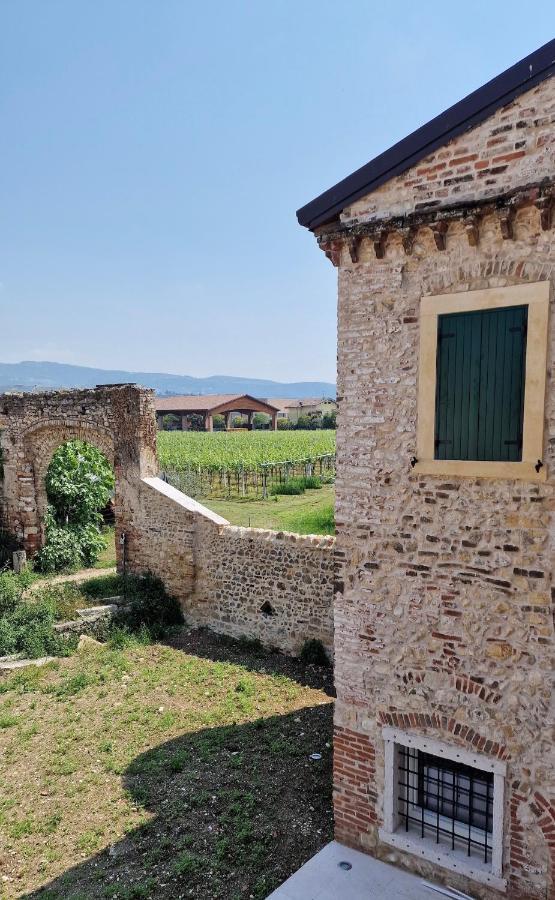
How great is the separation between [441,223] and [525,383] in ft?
4.80

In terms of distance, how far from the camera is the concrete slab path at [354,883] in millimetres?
4852

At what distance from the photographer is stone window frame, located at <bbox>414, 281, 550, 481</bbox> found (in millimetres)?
4273

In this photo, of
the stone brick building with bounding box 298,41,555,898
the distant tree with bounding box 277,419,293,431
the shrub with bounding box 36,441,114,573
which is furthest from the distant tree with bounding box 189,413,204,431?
the stone brick building with bounding box 298,41,555,898

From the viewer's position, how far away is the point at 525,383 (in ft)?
14.3

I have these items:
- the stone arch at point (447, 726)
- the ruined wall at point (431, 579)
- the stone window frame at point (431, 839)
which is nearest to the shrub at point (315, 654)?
the ruined wall at point (431, 579)

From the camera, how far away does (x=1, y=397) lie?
1509 centimetres

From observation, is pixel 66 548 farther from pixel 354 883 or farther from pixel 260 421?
pixel 260 421

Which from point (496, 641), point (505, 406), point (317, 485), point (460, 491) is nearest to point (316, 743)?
point (496, 641)

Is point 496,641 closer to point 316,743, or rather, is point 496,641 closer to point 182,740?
point 316,743

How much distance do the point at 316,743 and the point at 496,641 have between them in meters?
4.30

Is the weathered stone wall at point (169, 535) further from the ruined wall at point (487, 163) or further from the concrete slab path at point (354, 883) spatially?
the ruined wall at point (487, 163)

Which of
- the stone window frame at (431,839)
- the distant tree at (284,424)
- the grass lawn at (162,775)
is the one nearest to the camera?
the stone window frame at (431,839)

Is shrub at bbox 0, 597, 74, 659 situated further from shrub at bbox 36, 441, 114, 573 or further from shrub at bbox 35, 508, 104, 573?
shrub at bbox 36, 441, 114, 573

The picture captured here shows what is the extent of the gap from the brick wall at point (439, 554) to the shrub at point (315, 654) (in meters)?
4.57
